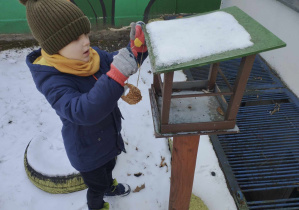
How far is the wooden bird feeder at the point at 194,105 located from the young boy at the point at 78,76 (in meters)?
0.26

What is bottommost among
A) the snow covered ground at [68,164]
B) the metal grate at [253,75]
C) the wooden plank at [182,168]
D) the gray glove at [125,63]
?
Answer: the snow covered ground at [68,164]

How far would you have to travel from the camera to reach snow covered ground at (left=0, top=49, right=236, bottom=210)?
2262 millimetres

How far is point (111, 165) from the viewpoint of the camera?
81.5 inches

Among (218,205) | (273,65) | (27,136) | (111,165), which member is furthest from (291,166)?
(27,136)

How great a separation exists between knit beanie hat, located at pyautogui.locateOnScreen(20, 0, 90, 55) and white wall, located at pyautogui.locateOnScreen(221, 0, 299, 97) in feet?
9.88

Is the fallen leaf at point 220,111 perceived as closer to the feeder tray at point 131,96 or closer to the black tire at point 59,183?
the feeder tray at point 131,96

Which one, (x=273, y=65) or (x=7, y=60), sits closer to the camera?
(x=273, y=65)

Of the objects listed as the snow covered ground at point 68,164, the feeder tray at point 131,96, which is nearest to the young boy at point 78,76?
the feeder tray at point 131,96

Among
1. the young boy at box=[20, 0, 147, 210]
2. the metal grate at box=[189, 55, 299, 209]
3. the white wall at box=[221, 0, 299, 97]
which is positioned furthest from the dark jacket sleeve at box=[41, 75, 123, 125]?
the white wall at box=[221, 0, 299, 97]

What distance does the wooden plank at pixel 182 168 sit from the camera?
1.46 metres

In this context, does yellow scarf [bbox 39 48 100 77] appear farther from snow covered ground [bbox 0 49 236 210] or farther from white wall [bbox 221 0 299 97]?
white wall [bbox 221 0 299 97]

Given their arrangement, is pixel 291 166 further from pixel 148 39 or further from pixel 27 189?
pixel 27 189

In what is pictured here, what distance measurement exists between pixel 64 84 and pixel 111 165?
1.01 m

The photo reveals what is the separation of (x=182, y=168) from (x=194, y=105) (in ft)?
1.50
